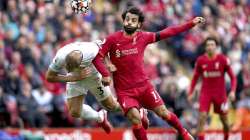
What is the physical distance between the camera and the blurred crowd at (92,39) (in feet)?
76.2

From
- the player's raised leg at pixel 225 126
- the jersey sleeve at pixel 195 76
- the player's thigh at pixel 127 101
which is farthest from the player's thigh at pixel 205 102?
the player's thigh at pixel 127 101

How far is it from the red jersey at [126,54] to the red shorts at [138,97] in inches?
3.7

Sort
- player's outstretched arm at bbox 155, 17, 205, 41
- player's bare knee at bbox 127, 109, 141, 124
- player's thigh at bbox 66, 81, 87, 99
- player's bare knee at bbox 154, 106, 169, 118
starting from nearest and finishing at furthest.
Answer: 1. player's outstretched arm at bbox 155, 17, 205, 41
2. player's bare knee at bbox 127, 109, 141, 124
3. player's bare knee at bbox 154, 106, 169, 118
4. player's thigh at bbox 66, 81, 87, 99

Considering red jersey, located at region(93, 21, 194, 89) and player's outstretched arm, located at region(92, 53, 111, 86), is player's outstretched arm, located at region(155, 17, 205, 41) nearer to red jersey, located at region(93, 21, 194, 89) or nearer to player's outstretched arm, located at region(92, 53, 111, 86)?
red jersey, located at region(93, 21, 194, 89)

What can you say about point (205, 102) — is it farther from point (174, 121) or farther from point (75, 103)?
point (174, 121)

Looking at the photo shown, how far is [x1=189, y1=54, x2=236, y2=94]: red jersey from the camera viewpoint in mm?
21672

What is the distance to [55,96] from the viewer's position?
2375cm

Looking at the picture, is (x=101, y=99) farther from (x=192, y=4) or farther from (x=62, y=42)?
(x=192, y=4)

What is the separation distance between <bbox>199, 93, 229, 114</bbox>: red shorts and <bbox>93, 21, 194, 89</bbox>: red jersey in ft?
12.9

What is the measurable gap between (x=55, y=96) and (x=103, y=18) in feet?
13.3

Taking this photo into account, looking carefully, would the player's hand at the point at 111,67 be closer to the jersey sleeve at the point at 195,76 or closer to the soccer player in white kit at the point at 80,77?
the soccer player in white kit at the point at 80,77

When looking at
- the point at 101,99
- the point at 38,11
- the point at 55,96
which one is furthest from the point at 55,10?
the point at 101,99

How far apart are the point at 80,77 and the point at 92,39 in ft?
25.0

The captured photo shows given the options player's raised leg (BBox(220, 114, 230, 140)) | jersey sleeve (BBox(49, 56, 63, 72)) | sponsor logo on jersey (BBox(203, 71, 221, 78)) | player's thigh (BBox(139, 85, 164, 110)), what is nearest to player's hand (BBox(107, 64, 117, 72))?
player's thigh (BBox(139, 85, 164, 110))
